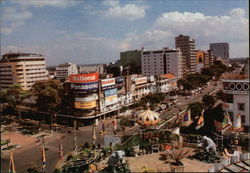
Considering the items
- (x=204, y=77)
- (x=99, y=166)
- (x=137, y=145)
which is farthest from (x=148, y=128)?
(x=204, y=77)

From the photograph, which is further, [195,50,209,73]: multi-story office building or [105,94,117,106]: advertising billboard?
[195,50,209,73]: multi-story office building

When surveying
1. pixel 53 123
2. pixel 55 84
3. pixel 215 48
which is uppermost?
pixel 215 48

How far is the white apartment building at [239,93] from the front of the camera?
17.8 meters

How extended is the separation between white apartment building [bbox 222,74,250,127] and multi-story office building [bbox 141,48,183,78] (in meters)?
45.2

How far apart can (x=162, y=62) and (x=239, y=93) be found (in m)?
48.7

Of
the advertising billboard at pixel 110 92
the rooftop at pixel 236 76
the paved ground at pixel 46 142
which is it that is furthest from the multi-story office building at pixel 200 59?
the rooftop at pixel 236 76

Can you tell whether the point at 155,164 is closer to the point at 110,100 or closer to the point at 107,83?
the point at 107,83

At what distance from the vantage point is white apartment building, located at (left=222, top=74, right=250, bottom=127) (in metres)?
17.8

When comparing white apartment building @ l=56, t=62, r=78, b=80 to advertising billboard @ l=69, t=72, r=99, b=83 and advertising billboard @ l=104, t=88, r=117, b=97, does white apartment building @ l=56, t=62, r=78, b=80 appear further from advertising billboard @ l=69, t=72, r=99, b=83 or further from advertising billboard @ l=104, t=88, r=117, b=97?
advertising billboard @ l=69, t=72, r=99, b=83

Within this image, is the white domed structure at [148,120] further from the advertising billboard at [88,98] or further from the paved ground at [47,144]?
the advertising billboard at [88,98]

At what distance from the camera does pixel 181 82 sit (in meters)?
52.9

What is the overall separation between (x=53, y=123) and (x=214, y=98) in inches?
953

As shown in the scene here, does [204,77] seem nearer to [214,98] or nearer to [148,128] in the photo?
[214,98]

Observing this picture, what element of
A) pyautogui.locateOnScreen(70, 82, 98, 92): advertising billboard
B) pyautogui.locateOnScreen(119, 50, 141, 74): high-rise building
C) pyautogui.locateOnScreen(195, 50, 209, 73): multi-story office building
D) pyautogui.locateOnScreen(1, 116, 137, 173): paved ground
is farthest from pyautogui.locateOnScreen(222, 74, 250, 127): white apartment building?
pyautogui.locateOnScreen(195, 50, 209, 73): multi-story office building
